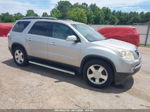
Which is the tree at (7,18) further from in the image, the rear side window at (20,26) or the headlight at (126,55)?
the headlight at (126,55)

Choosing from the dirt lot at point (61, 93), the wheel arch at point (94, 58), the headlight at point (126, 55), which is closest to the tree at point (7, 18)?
the dirt lot at point (61, 93)

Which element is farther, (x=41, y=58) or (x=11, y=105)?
(x=41, y=58)

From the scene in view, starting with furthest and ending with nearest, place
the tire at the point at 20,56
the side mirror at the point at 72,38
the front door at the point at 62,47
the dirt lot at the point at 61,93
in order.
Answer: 1. the tire at the point at 20,56
2. the front door at the point at 62,47
3. the side mirror at the point at 72,38
4. the dirt lot at the point at 61,93

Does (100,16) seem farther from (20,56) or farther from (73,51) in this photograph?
(73,51)

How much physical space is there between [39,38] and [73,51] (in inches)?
57.7

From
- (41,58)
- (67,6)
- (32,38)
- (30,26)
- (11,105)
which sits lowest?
(11,105)

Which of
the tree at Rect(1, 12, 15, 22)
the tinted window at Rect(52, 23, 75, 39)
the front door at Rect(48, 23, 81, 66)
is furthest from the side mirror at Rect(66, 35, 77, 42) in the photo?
the tree at Rect(1, 12, 15, 22)

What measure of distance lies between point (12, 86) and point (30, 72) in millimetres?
1182

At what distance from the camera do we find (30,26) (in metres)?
5.62

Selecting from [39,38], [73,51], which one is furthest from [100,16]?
[73,51]

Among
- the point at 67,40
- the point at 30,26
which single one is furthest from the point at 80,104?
the point at 30,26

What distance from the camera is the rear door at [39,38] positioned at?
5.12m

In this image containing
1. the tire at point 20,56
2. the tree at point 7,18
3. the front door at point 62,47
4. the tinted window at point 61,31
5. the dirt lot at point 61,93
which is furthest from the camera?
the tree at point 7,18

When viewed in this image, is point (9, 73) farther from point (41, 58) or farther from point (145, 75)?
point (145, 75)
